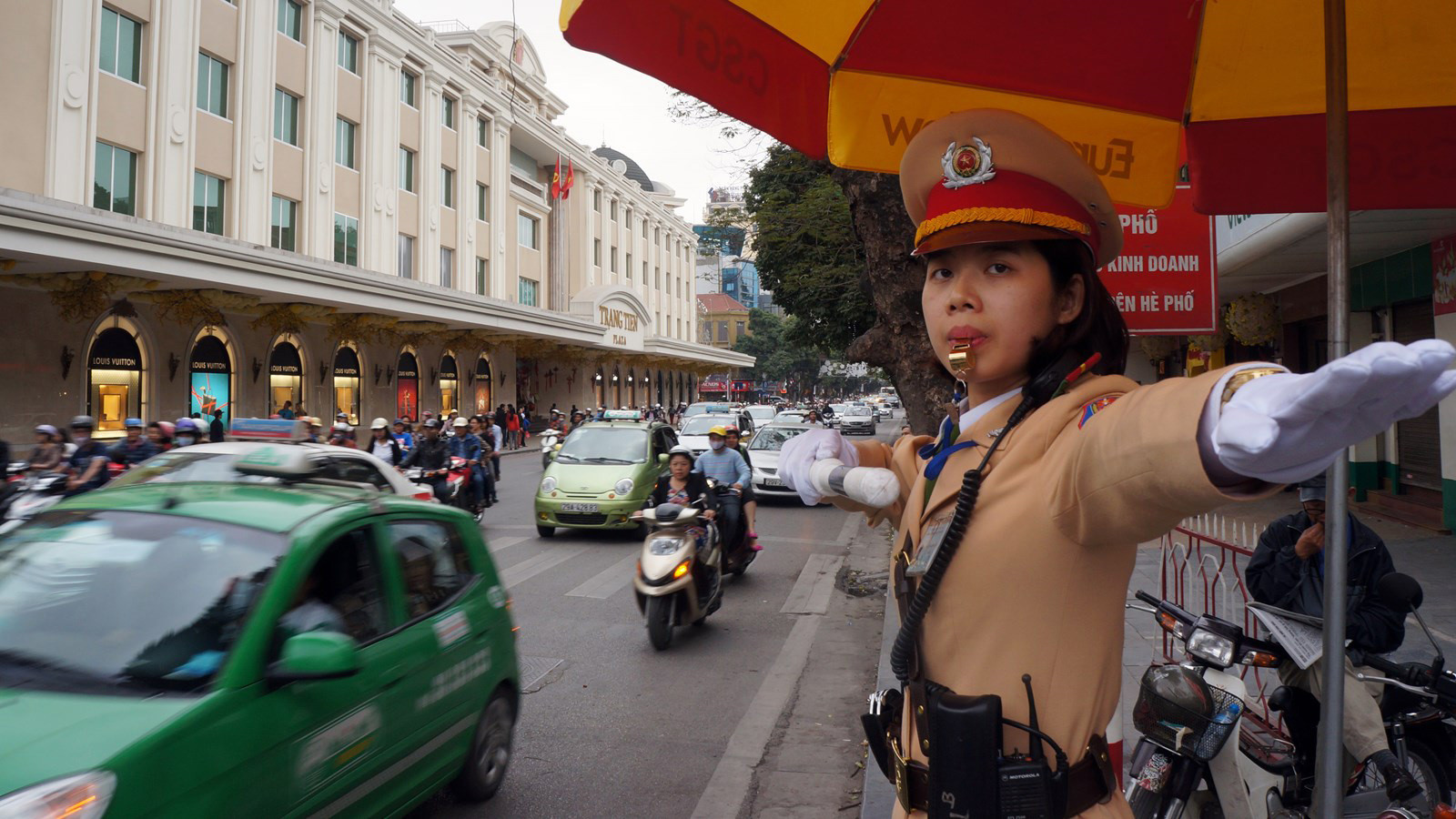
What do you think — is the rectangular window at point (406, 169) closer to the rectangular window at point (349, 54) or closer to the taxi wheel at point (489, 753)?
the rectangular window at point (349, 54)

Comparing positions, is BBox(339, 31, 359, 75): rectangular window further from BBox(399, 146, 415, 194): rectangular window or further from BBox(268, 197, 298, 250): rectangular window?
BBox(268, 197, 298, 250): rectangular window

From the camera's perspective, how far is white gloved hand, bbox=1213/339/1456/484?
2.96 feet

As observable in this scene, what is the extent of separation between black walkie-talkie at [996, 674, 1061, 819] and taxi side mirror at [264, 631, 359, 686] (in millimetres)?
2154

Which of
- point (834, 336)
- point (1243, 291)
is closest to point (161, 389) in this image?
point (834, 336)

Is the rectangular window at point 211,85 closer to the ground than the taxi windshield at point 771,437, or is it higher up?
higher up

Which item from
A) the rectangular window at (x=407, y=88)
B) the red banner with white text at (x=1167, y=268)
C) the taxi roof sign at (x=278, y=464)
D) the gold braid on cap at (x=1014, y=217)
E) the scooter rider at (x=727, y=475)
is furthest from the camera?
the rectangular window at (x=407, y=88)

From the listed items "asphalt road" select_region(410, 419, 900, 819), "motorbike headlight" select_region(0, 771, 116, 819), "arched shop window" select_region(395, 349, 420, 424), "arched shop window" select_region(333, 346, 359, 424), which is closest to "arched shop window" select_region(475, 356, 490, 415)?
"arched shop window" select_region(395, 349, 420, 424)

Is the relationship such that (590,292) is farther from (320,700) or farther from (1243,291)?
(320,700)

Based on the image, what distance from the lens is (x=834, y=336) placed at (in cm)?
2327

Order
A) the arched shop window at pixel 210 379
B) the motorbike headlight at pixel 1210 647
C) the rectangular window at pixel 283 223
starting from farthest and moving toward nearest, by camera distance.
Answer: the rectangular window at pixel 283 223 → the arched shop window at pixel 210 379 → the motorbike headlight at pixel 1210 647

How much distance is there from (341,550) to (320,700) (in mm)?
598

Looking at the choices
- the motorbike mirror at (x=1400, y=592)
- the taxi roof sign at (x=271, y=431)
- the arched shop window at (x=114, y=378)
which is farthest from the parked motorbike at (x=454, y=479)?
the arched shop window at (x=114, y=378)

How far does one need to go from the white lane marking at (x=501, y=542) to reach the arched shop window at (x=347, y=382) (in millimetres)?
17330

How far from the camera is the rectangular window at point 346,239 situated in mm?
27984
